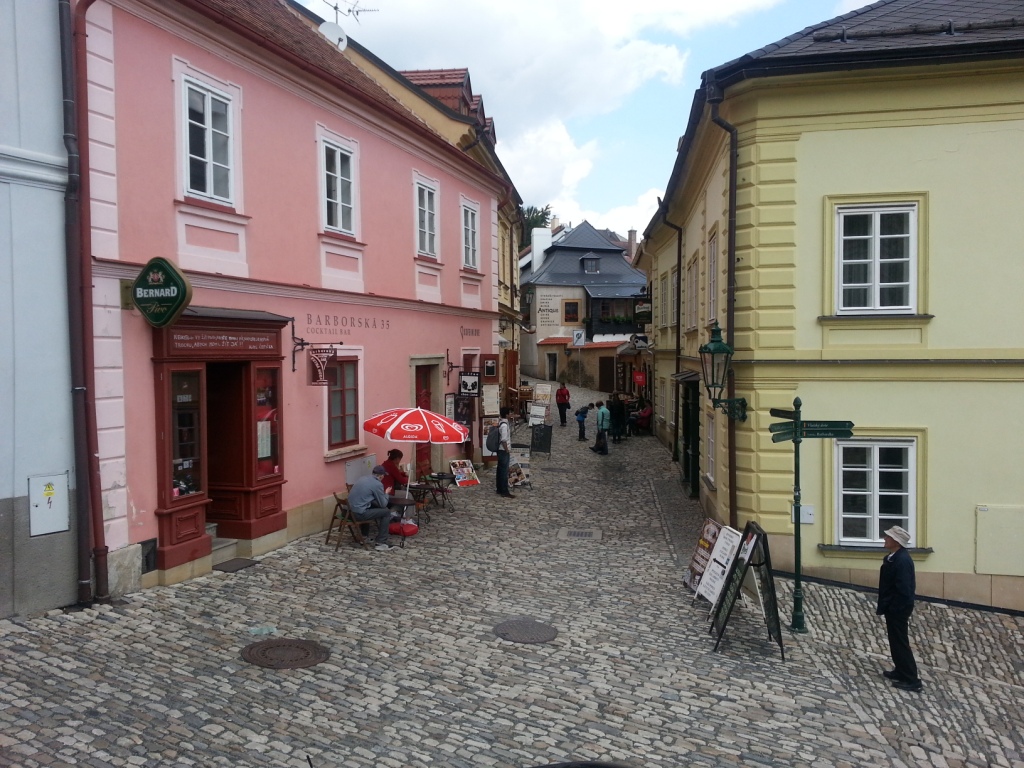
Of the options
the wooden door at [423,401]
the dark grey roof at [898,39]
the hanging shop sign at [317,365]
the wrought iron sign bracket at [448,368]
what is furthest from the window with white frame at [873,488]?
the wrought iron sign bracket at [448,368]

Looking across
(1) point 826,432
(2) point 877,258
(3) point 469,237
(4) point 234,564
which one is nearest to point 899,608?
(1) point 826,432

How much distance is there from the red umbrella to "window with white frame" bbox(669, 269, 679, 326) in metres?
9.36

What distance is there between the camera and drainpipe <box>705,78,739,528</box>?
11.1m

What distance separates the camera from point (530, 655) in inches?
320

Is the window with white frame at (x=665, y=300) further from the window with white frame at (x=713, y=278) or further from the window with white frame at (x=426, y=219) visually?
the window with white frame at (x=713, y=278)

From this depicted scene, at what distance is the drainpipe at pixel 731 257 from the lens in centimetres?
1109

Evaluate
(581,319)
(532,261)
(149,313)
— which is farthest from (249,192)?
(532,261)

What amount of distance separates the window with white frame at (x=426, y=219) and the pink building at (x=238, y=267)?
0.09 m

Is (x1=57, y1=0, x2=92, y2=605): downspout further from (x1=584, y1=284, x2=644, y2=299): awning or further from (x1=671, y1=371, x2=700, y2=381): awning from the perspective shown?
(x1=584, y1=284, x2=644, y2=299): awning

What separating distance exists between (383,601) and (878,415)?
272 inches

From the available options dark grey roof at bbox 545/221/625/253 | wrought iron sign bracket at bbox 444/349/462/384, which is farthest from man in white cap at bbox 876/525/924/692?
dark grey roof at bbox 545/221/625/253

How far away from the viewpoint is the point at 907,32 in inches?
428

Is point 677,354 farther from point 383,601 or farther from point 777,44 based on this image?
point 383,601

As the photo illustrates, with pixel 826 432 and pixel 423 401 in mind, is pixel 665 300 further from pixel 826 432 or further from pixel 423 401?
pixel 826 432
